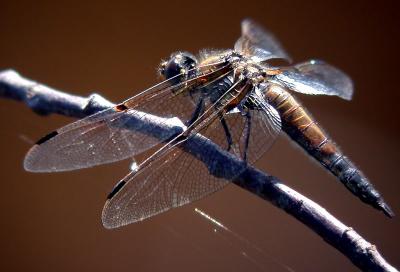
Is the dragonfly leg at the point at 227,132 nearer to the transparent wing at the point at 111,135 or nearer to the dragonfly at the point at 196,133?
the dragonfly at the point at 196,133

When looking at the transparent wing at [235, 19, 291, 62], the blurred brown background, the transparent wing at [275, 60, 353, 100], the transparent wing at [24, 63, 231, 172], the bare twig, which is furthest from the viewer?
the blurred brown background

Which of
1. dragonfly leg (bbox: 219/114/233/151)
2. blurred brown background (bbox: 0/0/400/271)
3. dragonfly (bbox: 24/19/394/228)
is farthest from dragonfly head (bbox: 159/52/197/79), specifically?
blurred brown background (bbox: 0/0/400/271)

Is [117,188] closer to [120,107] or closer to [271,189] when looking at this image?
[120,107]

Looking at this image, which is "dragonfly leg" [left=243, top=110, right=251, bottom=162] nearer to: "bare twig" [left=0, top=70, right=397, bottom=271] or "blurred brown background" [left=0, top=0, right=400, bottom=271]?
"bare twig" [left=0, top=70, right=397, bottom=271]

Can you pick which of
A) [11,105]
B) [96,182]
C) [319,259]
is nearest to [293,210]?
[319,259]

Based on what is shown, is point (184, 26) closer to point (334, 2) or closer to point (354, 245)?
point (334, 2)

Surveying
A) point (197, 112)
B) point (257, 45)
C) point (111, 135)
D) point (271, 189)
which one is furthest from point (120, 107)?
point (257, 45)
